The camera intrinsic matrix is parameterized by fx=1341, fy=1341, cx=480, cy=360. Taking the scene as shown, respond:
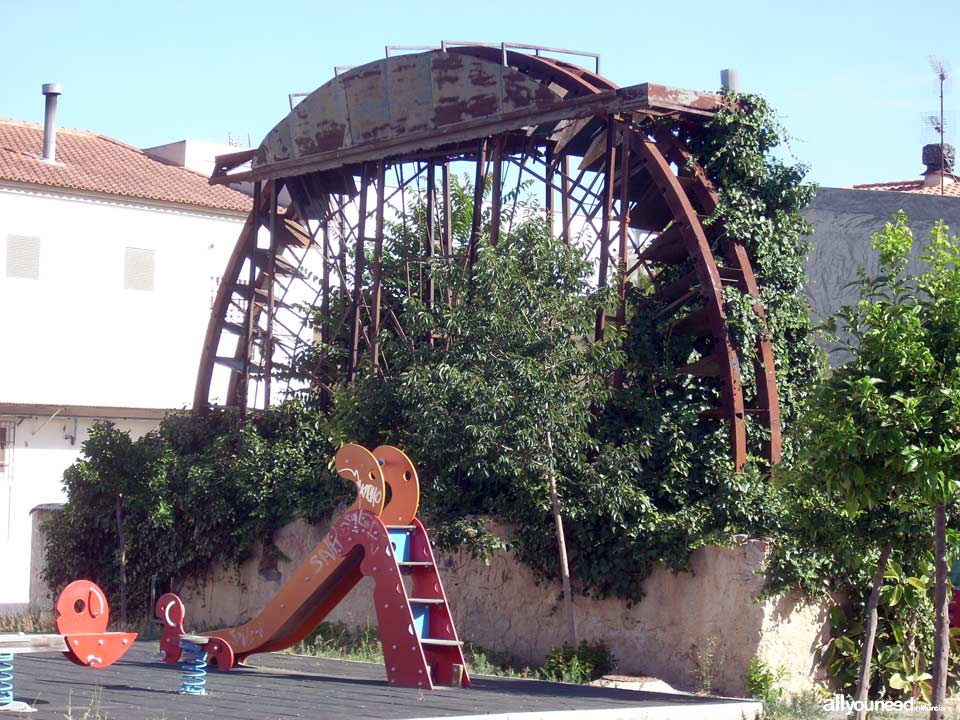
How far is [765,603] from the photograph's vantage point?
1388 cm

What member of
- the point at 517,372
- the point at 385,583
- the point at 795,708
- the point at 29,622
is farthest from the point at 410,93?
the point at 795,708

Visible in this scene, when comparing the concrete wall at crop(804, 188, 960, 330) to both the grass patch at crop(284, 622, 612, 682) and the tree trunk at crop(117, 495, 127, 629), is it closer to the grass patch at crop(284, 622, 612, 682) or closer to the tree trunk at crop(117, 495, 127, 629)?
the grass patch at crop(284, 622, 612, 682)

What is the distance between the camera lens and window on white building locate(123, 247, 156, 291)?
31.0m

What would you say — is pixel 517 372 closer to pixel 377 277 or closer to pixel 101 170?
pixel 377 277

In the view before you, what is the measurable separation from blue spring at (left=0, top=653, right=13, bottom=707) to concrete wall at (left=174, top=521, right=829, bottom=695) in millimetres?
7047

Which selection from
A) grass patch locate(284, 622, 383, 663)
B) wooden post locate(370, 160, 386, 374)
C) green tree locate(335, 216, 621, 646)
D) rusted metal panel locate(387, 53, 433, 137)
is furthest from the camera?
rusted metal panel locate(387, 53, 433, 137)

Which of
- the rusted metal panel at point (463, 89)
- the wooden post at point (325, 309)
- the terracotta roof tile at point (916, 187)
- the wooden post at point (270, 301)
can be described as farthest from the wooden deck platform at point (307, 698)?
the terracotta roof tile at point (916, 187)

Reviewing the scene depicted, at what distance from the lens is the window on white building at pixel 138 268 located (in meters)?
31.0

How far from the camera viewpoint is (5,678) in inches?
385

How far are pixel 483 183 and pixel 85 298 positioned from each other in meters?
15.0

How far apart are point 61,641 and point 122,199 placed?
21.9 meters

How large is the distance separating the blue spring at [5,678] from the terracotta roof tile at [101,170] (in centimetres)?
2146

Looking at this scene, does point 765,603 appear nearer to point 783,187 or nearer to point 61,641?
point 783,187

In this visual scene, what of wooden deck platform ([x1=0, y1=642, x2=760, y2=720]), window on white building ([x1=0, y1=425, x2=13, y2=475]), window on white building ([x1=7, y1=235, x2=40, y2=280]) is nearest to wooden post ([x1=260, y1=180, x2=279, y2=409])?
wooden deck platform ([x1=0, y1=642, x2=760, y2=720])
